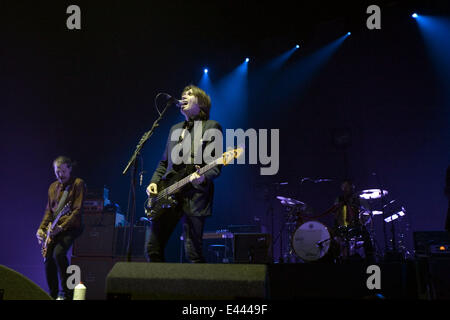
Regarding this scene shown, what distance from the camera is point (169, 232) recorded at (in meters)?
2.90

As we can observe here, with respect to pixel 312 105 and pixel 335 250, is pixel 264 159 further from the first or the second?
pixel 335 250

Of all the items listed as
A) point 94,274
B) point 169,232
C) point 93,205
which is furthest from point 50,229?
point 169,232

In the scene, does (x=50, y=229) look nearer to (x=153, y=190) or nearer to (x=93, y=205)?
(x=93, y=205)

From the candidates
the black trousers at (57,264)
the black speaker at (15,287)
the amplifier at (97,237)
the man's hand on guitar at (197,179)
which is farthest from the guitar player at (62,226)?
the black speaker at (15,287)

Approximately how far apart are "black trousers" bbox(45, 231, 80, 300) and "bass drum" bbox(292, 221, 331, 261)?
12.6 ft

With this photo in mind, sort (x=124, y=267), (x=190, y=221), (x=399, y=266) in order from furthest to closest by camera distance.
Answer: (x=399, y=266), (x=190, y=221), (x=124, y=267)

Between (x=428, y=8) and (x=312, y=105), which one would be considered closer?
(x=428, y=8)

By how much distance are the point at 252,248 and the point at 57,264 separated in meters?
2.81

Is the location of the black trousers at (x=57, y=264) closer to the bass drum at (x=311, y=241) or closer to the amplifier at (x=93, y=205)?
the amplifier at (x=93, y=205)

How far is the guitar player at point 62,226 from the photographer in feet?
15.0

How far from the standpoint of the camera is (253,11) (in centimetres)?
770

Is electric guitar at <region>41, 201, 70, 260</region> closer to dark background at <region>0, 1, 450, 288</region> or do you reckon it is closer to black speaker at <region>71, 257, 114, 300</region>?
black speaker at <region>71, 257, 114, 300</region>
